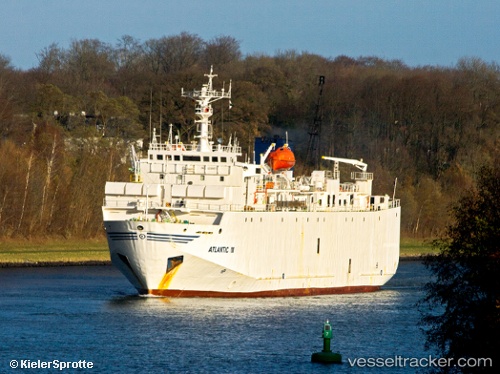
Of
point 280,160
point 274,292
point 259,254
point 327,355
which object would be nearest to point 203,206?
point 259,254

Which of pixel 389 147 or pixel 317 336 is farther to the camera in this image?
pixel 389 147

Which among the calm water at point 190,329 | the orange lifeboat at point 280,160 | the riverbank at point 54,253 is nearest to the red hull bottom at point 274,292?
the calm water at point 190,329

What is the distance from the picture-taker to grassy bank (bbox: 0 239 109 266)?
268 feet

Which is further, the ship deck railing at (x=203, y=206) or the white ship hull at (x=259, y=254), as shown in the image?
the ship deck railing at (x=203, y=206)

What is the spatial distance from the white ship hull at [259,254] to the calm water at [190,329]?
1.18 meters

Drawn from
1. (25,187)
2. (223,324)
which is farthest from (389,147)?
(223,324)

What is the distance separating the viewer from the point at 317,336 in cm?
5459

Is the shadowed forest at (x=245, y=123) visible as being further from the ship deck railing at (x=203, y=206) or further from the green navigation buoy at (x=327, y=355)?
the green navigation buoy at (x=327, y=355)

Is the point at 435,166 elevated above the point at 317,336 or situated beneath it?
elevated above

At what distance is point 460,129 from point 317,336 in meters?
69.2

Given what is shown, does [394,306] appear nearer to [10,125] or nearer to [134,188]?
[134,188]

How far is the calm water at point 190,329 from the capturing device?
48.3 meters

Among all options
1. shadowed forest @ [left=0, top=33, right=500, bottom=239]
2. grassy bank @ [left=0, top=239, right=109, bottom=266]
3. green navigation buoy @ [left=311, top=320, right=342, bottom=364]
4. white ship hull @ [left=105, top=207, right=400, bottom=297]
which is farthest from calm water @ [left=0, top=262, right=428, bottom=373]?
shadowed forest @ [left=0, top=33, right=500, bottom=239]

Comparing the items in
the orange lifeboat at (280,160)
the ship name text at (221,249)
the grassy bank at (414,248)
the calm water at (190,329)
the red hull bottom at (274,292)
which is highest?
the orange lifeboat at (280,160)
